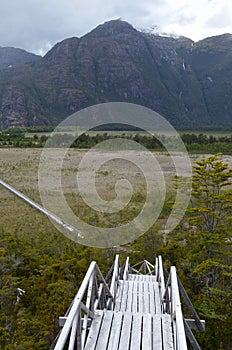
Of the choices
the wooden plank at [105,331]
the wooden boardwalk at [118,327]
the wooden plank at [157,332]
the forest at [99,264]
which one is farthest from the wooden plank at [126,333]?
the forest at [99,264]

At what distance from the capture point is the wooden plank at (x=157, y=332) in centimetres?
383

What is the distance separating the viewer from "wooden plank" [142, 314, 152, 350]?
3.80 meters

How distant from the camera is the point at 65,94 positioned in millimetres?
194625

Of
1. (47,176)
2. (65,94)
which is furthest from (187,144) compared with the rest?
(65,94)

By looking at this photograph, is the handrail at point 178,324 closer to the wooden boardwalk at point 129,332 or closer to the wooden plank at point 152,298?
the wooden boardwalk at point 129,332

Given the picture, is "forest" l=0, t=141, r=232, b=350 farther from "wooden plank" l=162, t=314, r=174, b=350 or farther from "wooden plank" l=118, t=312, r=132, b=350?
"wooden plank" l=162, t=314, r=174, b=350

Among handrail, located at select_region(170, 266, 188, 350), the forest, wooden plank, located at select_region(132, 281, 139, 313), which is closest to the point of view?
handrail, located at select_region(170, 266, 188, 350)

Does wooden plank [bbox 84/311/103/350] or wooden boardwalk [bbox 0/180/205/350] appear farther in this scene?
wooden plank [bbox 84/311/103/350]

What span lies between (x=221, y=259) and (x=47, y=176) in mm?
24938

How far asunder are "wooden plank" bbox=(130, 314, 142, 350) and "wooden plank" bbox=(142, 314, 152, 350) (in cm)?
5

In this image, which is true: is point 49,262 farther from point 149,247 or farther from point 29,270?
point 149,247

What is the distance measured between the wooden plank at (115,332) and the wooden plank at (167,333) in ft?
1.75

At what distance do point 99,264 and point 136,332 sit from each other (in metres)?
7.95

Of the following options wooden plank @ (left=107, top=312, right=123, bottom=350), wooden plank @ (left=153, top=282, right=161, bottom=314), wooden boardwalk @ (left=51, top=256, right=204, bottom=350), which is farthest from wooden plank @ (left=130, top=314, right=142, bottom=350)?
wooden plank @ (left=153, top=282, right=161, bottom=314)
